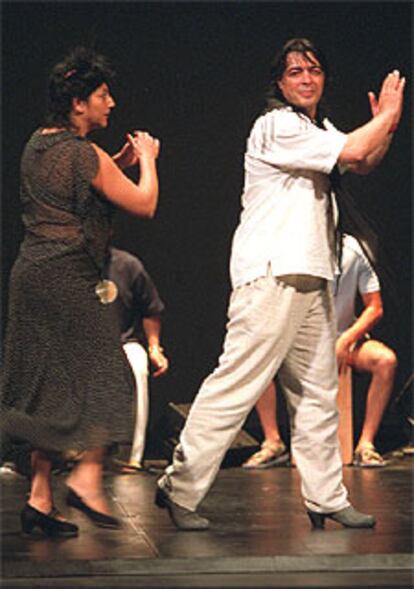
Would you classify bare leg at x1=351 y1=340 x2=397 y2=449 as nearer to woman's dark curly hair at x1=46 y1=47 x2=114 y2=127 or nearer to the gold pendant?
the gold pendant

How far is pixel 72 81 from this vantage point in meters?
4.71

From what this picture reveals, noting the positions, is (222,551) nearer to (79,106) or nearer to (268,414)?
(79,106)

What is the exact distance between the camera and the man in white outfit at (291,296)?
475 centimetres

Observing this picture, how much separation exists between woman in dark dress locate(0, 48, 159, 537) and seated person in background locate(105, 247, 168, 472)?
88.8 inches

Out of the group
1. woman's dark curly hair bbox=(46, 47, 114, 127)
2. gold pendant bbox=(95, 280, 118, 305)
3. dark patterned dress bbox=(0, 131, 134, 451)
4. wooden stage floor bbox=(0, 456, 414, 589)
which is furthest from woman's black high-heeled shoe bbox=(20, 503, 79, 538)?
woman's dark curly hair bbox=(46, 47, 114, 127)

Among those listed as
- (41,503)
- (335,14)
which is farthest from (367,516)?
(335,14)

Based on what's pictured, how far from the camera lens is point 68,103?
472 cm

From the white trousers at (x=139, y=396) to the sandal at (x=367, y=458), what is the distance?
102 cm

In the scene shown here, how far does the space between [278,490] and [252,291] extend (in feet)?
4.88

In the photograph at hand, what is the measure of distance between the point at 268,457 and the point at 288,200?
2.52 meters

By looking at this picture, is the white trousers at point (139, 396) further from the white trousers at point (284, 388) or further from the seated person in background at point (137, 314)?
the white trousers at point (284, 388)

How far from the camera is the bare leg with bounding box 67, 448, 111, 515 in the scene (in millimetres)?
4664

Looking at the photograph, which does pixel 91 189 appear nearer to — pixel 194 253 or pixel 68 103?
pixel 68 103

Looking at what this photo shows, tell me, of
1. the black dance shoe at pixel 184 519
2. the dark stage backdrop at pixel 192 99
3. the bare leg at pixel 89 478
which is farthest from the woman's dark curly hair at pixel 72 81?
the dark stage backdrop at pixel 192 99
